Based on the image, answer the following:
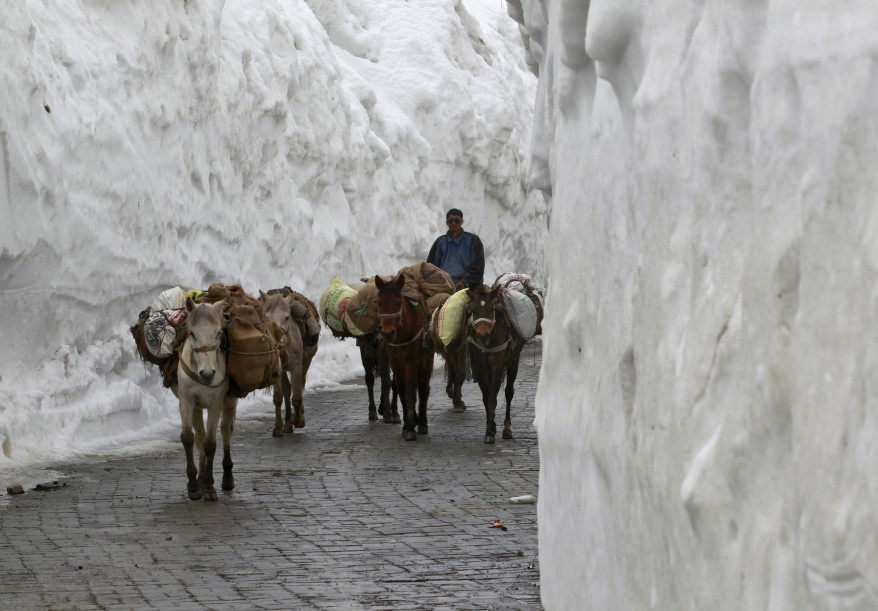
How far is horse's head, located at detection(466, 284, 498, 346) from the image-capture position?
49.3ft

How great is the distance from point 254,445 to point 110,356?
2143 millimetres

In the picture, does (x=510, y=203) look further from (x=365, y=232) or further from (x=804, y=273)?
A: (x=804, y=273)

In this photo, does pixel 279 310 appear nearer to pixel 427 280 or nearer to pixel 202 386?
pixel 427 280

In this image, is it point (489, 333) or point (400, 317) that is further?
point (400, 317)

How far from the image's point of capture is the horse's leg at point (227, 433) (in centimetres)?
1196

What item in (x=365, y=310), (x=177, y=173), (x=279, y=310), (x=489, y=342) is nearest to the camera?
(x=489, y=342)

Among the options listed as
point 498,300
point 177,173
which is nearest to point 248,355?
point 498,300

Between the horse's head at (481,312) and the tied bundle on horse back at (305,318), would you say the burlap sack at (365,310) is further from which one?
the horse's head at (481,312)

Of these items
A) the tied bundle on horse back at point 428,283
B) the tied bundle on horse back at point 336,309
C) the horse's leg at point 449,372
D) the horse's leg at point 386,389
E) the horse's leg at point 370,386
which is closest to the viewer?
the horse's leg at point 449,372

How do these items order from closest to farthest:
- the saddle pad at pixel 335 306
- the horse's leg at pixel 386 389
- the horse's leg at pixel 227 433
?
the horse's leg at pixel 227 433, the horse's leg at pixel 386 389, the saddle pad at pixel 335 306

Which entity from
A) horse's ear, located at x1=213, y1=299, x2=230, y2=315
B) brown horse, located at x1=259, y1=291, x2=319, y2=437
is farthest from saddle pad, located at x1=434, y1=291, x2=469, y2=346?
horse's ear, located at x1=213, y1=299, x2=230, y2=315

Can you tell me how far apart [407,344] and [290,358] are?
1443 millimetres

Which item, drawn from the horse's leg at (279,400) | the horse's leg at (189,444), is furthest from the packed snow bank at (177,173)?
the horse's leg at (189,444)

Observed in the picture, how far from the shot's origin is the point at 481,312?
49.9 feet
